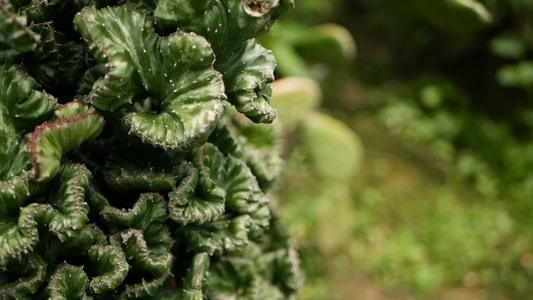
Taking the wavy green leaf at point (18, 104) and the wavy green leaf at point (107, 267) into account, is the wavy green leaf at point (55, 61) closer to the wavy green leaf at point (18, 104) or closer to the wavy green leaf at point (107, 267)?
the wavy green leaf at point (18, 104)

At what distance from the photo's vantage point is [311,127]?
3725 mm

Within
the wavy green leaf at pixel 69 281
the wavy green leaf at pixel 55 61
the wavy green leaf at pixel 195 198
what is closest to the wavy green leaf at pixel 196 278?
the wavy green leaf at pixel 195 198

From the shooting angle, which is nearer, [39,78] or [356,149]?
[39,78]

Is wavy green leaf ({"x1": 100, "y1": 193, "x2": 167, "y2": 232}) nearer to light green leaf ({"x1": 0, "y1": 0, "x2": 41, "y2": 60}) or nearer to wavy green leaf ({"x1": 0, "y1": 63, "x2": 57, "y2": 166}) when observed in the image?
wavy green leaf ({"x1": 0, "y1": 63, "x2": 57, "y2": 166})

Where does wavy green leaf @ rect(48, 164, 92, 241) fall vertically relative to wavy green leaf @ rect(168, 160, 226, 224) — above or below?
above

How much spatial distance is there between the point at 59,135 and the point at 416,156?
14.2 ft

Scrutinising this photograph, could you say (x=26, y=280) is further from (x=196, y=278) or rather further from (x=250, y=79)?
(x=250, y=79)

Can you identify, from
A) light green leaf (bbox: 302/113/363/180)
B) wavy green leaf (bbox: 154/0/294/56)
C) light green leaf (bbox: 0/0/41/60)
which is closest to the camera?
light green leaf (bbox: 0/0/41/60)

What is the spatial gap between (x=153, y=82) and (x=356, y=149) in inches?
117

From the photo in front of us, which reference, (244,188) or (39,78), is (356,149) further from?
(39,78)

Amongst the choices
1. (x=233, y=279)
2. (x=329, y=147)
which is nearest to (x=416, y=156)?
(x=329, y=147)

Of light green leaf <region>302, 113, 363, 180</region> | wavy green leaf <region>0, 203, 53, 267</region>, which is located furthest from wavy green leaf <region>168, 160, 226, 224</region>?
light green leaf <region>302, 113, 363, 180</region>

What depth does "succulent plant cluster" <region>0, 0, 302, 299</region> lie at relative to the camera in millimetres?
876

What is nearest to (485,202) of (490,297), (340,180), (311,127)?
(490,297)
